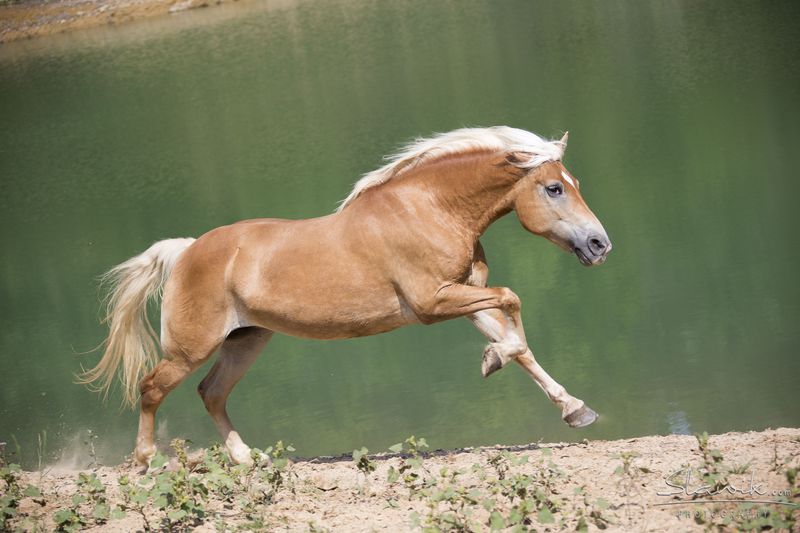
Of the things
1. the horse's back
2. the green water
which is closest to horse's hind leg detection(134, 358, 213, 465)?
the horse's back

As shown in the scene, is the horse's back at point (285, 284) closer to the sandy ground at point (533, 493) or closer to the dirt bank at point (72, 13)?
the sandy ground at point (533, 493)

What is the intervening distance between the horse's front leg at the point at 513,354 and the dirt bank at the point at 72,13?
35.2 metres

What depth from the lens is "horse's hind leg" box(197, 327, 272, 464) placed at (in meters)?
6.88

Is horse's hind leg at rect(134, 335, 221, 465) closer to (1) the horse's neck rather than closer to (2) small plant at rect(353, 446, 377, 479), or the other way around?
(2) small plant at rect(353, 446, 377, 479)

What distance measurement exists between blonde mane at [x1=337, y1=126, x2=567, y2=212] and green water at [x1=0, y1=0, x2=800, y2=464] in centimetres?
227

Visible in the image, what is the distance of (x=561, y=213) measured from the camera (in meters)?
6.02

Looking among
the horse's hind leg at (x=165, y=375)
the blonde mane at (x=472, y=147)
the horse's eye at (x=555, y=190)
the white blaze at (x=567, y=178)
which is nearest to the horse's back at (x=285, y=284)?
the horse's hind leg at (x=165, y=375)

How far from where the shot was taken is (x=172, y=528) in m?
5.17

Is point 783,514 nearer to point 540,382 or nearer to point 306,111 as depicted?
point 540,382

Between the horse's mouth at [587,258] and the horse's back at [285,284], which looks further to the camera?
the horse's back at [285,284]

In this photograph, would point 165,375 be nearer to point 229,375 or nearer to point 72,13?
point 229,375

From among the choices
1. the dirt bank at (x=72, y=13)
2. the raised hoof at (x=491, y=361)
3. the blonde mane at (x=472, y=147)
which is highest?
the dirt bank at (x=72, y=13)

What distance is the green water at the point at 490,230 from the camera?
838cm

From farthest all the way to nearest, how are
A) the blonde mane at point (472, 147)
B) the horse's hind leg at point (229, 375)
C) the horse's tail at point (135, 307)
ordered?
the horse's tail at point (135, 307) < the horse's hind leg at point (229, 375) < the blonde mane at point (472, 147)
